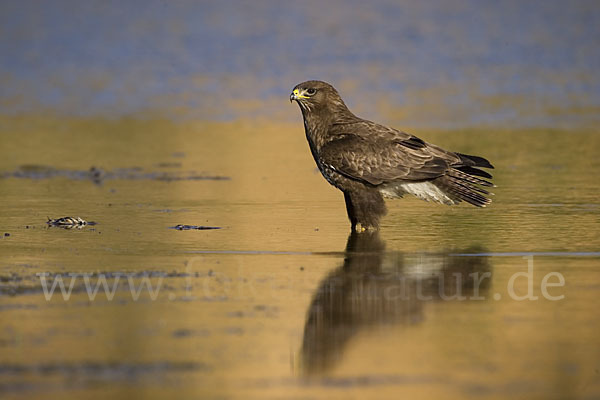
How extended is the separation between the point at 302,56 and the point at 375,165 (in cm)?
1554

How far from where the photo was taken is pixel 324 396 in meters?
5.46

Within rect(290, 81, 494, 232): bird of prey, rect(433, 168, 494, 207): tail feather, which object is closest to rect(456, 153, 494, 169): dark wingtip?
rect(290, 81, 494, 232): bird of prey

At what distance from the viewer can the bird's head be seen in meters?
10.8

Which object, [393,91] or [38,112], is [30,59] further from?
[393,91]

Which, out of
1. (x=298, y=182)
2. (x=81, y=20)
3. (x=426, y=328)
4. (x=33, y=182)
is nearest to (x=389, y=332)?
(x=426, y=328)

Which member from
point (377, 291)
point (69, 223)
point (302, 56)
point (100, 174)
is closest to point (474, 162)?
point (377, 291)

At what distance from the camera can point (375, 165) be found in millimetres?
10344

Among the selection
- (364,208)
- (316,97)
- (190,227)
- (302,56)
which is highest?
(302,56)

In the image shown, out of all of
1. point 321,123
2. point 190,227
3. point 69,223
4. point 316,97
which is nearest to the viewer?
point 190,227

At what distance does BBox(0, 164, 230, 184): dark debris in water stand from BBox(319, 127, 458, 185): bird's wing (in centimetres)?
315

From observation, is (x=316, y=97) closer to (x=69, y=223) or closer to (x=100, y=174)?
(x=69, y=223)

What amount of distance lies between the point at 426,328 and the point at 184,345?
1323 millimetres

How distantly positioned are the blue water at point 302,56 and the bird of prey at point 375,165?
7.31 metres

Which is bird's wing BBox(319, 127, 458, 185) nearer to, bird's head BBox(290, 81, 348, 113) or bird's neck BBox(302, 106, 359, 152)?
bird's neck BBox(302, 106, 359, 152)
